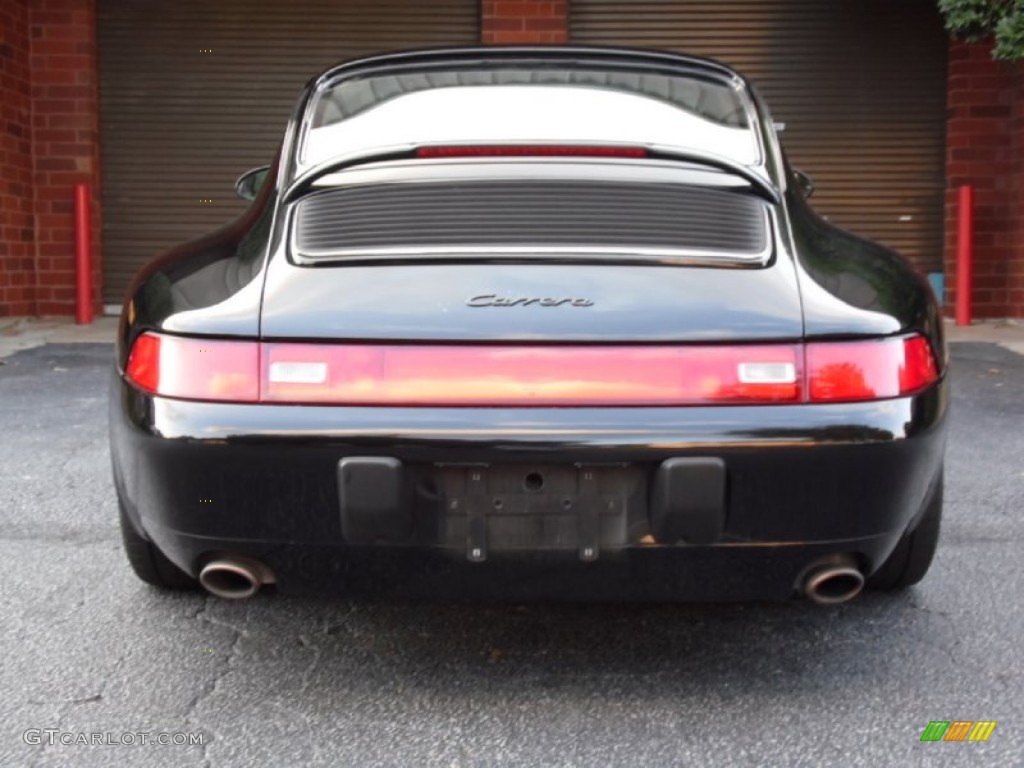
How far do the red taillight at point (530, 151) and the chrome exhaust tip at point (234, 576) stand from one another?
1.02 meters

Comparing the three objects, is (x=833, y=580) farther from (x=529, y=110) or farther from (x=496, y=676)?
(x=529, y=110)

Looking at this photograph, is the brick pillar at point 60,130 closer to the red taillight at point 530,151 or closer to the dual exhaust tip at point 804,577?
the red taillight at point 530,151

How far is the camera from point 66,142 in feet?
32.7

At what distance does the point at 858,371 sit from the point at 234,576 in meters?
1.30

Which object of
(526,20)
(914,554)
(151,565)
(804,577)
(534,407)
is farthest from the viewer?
(526,20)

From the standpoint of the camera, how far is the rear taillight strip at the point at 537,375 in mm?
2141

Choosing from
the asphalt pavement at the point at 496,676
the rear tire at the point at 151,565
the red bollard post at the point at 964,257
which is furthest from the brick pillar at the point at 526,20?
the rear tire at the point at 151,565

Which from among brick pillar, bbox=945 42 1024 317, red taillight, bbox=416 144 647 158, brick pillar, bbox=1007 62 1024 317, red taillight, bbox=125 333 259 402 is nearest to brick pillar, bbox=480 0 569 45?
brick pillar, bbox=945 42 1024 317

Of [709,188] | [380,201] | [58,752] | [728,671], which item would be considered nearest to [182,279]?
[380,201]

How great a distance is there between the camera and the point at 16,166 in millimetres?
9641

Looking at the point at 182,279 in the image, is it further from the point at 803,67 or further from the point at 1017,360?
the point at 803,67

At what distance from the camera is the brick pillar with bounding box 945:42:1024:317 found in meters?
9.80

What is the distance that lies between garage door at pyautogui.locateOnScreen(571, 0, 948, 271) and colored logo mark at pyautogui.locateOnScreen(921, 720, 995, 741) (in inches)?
328

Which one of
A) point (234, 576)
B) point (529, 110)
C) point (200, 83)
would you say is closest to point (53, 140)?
point (200, 83)
